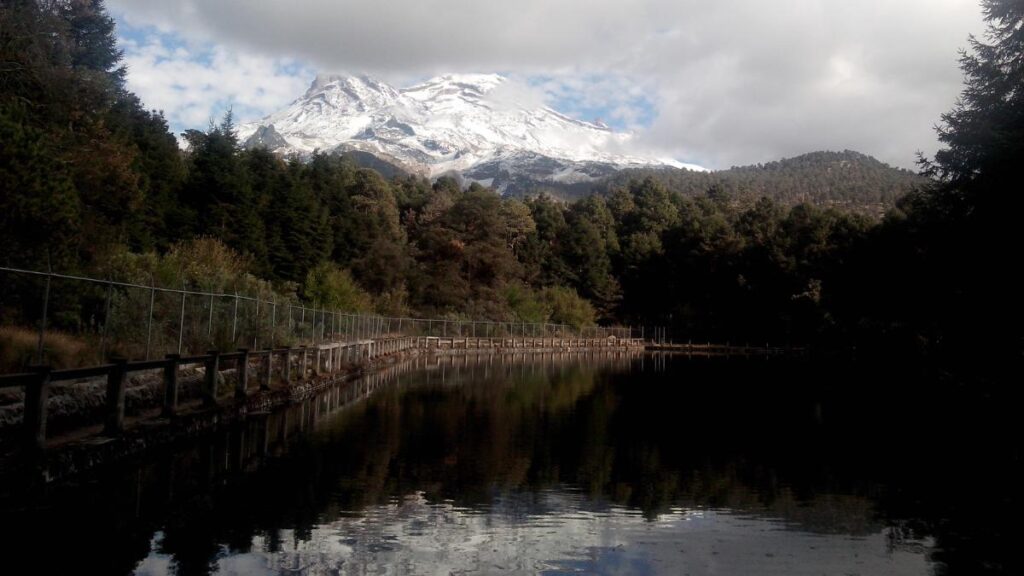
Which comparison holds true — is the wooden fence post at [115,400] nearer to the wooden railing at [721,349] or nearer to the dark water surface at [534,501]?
the dark water surface at [534,501]

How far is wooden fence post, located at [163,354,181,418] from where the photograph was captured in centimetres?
1346

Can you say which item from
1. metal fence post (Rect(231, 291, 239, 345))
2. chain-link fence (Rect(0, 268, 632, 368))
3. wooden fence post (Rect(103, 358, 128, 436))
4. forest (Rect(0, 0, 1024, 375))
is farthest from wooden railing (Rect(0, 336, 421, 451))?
forest (Rect(0, 0, 1024, 375))

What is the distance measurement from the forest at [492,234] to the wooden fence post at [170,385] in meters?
5.82

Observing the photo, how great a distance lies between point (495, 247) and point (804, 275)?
3079 centimetres

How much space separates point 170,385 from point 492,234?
245 ft

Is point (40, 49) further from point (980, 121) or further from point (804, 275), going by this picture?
point (804, 275)

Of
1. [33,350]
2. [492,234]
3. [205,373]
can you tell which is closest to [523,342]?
[492,234]

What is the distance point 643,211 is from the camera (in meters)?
121

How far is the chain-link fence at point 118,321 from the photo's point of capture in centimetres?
1464

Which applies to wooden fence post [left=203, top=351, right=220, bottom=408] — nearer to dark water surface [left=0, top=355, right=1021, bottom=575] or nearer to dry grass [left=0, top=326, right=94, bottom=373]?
dark water surface [left=0, top=355, right=1021, bottom=575]

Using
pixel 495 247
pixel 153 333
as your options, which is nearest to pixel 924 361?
pixel 153 333

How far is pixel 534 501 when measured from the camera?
9.92 metres

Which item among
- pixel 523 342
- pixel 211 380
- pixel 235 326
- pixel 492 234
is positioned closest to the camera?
pixel 211 380

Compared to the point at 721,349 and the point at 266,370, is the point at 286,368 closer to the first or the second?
the point at 266,370
